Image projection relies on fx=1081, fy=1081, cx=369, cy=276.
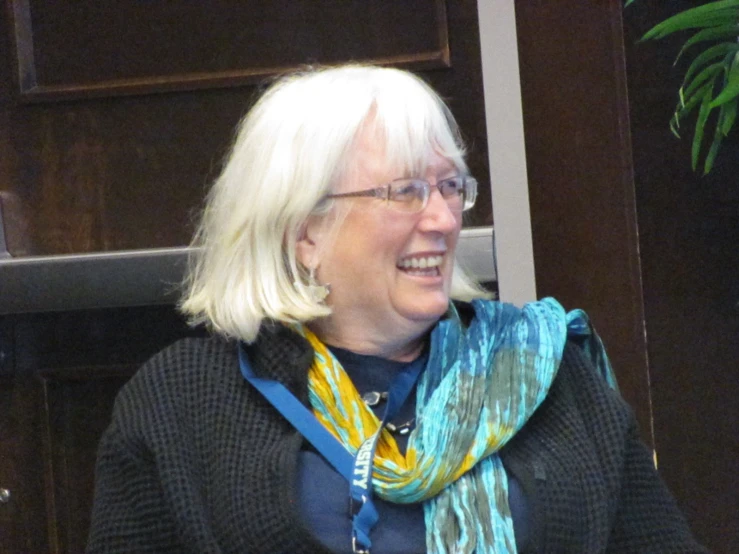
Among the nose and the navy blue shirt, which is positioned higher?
the nose

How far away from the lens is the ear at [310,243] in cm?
136

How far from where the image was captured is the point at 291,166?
Result: 134cm

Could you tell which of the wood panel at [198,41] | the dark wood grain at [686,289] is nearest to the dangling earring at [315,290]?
the wood panel at [198,41]

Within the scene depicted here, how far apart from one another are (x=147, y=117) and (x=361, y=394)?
2.35 feet

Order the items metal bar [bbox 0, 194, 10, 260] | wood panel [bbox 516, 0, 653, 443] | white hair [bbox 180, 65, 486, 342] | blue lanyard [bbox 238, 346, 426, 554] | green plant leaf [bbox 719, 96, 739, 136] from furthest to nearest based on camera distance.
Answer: metal bar [bbox 0, 194, 10, 260] < wood panel [bbox 516, 0, 653, 443] < green plant leaf [bbox 719, 96, 739, 136] < white hair [bbox 180, 65, 486, 342] < blue lanyard [bbox 238, 346, 426, 554]

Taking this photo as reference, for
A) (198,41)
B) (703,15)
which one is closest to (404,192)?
(703,15)

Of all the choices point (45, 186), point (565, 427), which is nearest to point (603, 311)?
point (565, 427)

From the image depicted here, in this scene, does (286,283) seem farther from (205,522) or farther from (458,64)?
(458,64)

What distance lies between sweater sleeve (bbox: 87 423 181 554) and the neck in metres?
0.27

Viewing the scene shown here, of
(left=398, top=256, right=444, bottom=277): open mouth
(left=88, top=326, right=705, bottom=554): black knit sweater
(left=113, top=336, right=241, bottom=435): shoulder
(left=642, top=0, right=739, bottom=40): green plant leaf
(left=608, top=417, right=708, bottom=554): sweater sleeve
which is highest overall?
(left=642, top=0, right=739, bottom=40): green plant leaf

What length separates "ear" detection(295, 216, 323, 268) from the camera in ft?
4.45

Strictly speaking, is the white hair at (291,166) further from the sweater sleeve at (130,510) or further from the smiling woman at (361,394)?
the sweater sleeve at (130,510)

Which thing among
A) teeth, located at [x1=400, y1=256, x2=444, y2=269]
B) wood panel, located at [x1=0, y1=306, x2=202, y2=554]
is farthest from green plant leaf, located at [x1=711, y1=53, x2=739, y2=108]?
wood panel, located at [x1=0, y1=306, x2=202, y2=554]

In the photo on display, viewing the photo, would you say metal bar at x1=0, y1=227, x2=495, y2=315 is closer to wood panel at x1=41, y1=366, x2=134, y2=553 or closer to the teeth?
wood panel at x1=41, y1=366, x2=134, y2=553
